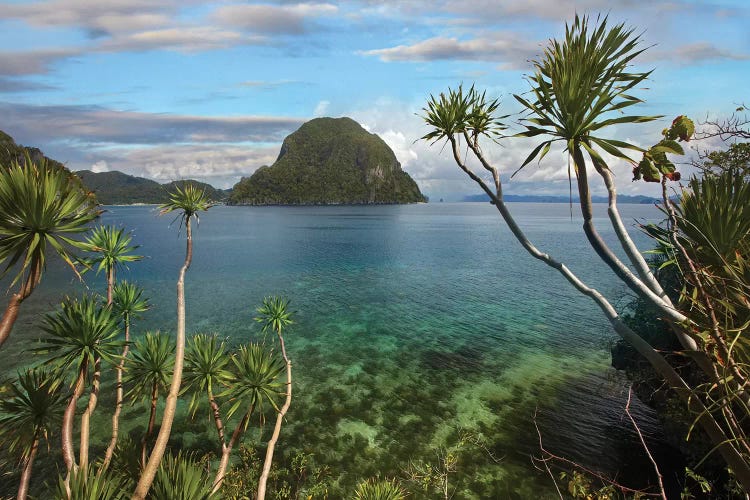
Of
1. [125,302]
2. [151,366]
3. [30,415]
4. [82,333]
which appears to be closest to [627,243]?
[82,333]

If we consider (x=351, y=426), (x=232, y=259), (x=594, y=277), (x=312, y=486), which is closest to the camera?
(x=312, y=486)

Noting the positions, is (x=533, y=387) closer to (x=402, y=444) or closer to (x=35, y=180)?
(x=402, y=444)

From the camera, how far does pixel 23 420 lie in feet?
34.5

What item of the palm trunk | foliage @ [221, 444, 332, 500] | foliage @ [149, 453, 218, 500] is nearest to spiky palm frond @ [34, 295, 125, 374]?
foliage @ [149, 453, 218, 500]

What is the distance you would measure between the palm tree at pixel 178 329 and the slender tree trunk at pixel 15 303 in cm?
284

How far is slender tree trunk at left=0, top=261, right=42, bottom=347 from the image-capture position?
Answer: 6.74 meters

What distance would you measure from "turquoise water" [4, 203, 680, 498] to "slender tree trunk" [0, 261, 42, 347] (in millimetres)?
11567

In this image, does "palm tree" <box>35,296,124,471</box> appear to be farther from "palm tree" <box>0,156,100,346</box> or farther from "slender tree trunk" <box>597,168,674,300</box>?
"slender tree trunk" <box>597,168,674,300</box>

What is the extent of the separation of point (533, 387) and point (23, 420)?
2367 cm

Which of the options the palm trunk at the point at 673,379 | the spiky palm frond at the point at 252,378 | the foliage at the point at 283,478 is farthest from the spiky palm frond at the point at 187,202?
the foliage at the point at 283,478

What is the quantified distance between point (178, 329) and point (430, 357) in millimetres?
21393

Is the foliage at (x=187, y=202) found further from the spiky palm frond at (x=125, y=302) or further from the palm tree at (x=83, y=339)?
the spiky palm frond at (x=125, y=302)

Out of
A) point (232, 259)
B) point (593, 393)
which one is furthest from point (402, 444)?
point (232, 259)

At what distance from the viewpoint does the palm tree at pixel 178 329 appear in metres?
8.62
